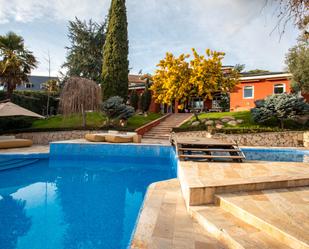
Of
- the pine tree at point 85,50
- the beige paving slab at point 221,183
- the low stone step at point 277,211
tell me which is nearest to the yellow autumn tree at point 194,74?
the beige paving slab at point 221,183

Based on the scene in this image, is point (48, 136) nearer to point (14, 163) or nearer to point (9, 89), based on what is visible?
point (9, 89)

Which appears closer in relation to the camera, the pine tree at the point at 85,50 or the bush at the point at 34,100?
the bush at the point at 34,100

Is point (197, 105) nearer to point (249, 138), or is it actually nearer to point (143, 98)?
point (143, 98)

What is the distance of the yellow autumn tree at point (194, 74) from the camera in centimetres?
1529

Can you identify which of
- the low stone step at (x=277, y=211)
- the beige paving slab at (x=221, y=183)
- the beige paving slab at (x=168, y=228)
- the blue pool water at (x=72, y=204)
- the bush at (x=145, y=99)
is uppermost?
the bush at (x=145, y=99)

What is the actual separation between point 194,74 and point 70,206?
42.5ft

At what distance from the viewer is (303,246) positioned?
8.32 feet

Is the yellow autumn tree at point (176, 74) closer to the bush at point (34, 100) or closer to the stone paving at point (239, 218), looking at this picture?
the stone paving at point (239, 218)

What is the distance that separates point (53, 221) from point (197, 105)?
26.5 m

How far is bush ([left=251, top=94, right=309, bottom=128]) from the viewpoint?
14.9 m

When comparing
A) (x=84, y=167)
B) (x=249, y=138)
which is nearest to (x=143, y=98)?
(x=249, y=138)

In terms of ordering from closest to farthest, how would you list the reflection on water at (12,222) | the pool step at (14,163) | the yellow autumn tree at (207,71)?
the reflection on water at (12,222)
the pool step at (14,163)
the yellow autumn tree at (207,71)

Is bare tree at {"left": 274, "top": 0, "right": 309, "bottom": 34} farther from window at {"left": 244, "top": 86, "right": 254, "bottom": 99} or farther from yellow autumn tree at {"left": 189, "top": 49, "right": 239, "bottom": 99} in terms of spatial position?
window at {"left": 244, "top": 86, "right": 254, "bottom": 99}

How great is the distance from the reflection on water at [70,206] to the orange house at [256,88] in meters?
17.6
